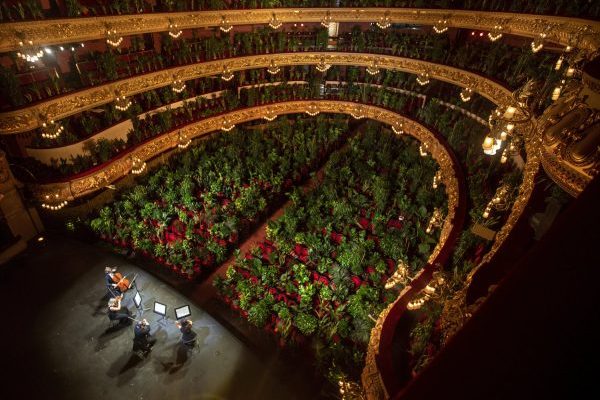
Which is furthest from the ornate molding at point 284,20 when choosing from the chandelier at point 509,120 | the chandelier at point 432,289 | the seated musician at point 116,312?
the seated musician at point 116,312

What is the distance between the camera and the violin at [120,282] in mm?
12133

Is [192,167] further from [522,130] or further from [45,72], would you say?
[522,130]

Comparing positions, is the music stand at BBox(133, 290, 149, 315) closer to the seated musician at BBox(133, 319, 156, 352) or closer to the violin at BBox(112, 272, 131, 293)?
the violin at BBox(112, 272, 131, 293)

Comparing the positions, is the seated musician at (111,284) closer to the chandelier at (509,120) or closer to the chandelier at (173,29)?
the chandelier at (173,29)

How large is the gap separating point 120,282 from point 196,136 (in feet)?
30.1

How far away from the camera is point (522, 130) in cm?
747

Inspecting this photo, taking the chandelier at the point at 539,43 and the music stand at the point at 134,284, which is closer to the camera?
the chandelier at the point at 539,43

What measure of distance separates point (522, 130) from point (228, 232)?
37.1 ft

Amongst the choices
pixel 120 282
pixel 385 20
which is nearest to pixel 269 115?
pixel 385 20

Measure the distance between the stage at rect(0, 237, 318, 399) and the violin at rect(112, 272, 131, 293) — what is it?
58 cm

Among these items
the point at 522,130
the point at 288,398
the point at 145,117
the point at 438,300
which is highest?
the point at 522,130

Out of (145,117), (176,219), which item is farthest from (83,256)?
(145,117)

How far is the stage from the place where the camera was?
1011 centimetres

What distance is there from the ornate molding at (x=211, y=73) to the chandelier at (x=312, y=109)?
254cm
